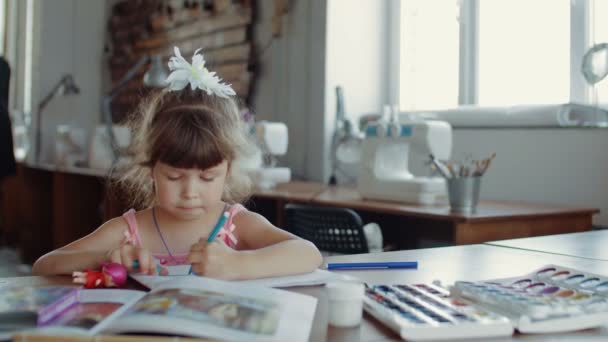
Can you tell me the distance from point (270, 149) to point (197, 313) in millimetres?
2149

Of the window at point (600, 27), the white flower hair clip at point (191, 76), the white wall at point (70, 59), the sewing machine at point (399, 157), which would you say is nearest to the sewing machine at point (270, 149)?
the sewing machine at point (399, 157)

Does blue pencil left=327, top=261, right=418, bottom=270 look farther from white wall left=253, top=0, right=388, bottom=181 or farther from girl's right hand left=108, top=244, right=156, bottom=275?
white wall left=253, top=0, right=388, bottom=181

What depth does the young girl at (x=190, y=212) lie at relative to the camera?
3.09ft

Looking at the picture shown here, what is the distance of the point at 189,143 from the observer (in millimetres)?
1049

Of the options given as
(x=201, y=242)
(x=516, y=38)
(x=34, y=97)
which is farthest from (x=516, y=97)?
(x=34, y=97)

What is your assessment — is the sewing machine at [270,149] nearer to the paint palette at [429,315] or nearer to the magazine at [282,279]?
the magazine at [282,279]

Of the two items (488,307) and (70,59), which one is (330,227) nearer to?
(488,307)

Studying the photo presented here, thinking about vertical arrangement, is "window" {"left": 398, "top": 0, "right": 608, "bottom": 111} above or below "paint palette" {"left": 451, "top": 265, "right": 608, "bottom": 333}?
above

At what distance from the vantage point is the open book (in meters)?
0.63

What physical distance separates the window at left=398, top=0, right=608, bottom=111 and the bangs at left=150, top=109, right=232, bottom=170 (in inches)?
66.8

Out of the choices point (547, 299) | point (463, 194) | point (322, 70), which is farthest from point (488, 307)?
point (322, 70)

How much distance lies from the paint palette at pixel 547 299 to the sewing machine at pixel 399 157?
121 centimetres

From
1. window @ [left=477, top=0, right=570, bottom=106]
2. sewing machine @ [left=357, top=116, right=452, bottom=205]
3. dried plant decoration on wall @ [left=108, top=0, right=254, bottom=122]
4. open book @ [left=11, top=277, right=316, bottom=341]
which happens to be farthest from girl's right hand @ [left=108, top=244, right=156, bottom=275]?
dried plant decoration on wall @ [left=108, top=0, right=254, bottom=122]

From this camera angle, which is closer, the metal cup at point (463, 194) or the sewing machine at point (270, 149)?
the metal cup at point (463, 194)
